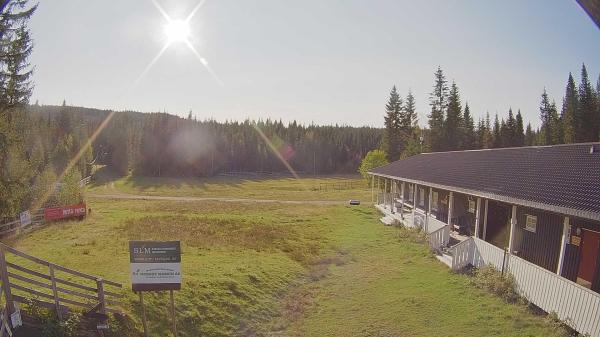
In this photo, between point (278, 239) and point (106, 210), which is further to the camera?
point (106, 210)

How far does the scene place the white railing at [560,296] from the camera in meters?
10.4

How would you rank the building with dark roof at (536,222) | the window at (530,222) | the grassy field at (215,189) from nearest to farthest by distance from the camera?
the building with dark roof at (536,222) → the window at (530,222) → the grassy field at (215,189)

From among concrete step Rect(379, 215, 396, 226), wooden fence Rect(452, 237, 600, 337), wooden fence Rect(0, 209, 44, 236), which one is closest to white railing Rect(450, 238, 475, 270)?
wooden fence Rect(452, 237, 600, 337)

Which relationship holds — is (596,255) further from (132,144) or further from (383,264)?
(132,144)

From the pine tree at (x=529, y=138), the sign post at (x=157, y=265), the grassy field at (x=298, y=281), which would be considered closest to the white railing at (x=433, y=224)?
the grassy field at (x=298, y=281)

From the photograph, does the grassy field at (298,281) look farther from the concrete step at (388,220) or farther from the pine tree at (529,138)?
the pine tree at (529,138)

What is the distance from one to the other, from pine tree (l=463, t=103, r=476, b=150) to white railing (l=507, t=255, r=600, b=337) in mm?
62591

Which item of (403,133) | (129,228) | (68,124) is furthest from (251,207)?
(68,124)

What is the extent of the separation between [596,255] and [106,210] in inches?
1513

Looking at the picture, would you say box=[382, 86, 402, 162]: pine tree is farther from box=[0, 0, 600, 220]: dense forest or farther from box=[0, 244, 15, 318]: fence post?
box=[0, 244, 15, 318]: fence post

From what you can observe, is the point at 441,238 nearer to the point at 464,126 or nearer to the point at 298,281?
the point at 298,281

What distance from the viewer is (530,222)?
16.0 meters

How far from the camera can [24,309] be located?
985 centimetres

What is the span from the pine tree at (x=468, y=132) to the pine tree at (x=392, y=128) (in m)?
11.9
